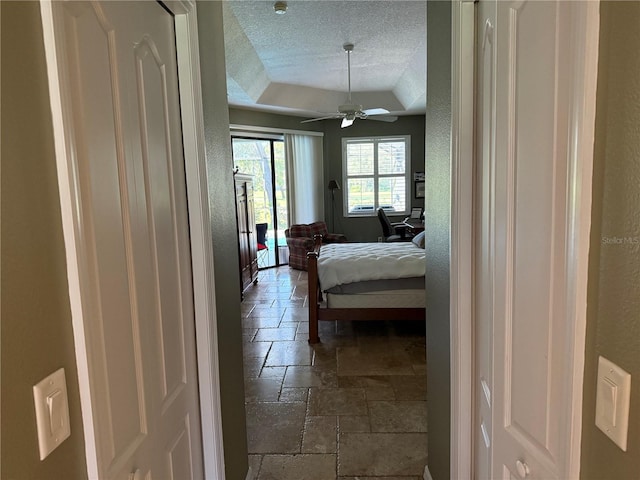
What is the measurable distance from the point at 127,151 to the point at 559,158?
96 cm

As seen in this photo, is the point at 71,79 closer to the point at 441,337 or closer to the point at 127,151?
the point at 127,151

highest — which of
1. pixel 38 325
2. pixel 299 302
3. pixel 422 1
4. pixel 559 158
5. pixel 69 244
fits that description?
pixel 422 1

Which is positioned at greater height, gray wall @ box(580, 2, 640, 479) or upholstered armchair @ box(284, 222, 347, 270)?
gray wall @ box(580, 2, 640, 479)

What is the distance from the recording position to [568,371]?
2.39 feet

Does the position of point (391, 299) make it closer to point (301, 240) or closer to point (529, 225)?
point (529, 225)

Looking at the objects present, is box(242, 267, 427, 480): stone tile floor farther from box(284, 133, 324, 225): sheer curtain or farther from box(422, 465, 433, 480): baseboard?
box(284, 133, 324, 225): sheer curtain

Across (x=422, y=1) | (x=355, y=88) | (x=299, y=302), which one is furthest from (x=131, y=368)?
(x=355, y=88)

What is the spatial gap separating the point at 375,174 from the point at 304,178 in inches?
61.4

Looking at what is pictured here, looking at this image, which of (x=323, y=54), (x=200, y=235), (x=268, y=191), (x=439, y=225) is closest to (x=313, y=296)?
(x=439, y=225)

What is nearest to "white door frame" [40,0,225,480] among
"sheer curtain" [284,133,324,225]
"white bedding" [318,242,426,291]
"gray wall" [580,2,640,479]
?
"gray wall" [580,2,640,479]

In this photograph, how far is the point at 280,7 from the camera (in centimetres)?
373

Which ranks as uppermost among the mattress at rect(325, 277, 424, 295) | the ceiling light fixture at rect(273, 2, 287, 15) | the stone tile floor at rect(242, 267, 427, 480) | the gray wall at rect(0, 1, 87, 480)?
the ceiling light fixture at rect(273, 2, 287, 15)

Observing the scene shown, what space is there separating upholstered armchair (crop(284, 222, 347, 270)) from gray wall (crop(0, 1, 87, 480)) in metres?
6.49

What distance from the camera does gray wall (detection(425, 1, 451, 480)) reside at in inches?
59.6
